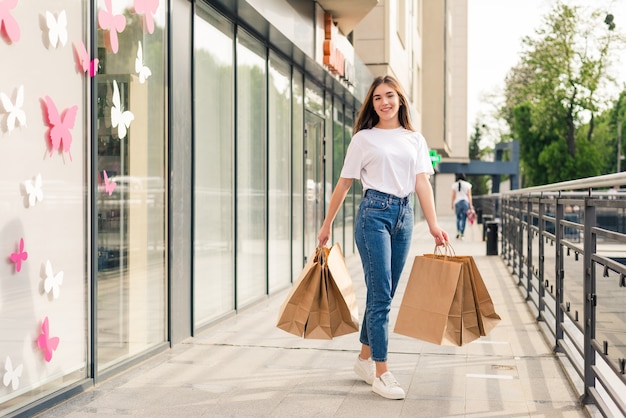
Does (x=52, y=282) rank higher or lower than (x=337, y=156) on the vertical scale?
lower

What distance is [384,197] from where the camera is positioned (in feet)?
16.3

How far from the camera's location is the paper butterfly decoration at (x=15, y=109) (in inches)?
165

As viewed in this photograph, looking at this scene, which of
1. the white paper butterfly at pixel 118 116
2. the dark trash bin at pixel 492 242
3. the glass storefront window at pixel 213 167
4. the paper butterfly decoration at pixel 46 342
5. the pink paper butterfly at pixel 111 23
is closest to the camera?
the paper butterfly decoration at pixel 46 342

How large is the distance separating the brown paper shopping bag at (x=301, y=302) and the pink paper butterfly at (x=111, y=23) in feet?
6.38

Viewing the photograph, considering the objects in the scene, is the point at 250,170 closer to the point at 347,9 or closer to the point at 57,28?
the point at 57,28

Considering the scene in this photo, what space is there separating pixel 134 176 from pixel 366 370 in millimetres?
2098

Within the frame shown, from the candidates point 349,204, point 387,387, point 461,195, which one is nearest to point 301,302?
point 387,387

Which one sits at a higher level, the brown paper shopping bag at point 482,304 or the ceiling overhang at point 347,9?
the ceiling overhang at point 347,9

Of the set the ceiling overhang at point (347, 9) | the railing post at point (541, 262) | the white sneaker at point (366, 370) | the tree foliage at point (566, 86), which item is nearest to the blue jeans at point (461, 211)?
the ceiling overhang at point (347, 9)

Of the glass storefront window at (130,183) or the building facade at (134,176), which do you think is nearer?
the building facade at (134,176)

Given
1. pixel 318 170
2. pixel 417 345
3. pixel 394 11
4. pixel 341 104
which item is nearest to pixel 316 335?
pixel 417 345

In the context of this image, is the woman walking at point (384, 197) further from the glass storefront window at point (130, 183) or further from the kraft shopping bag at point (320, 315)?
the glass storefront window at point (130, 183)

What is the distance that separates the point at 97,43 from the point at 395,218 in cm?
216

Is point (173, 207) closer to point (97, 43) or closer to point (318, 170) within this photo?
point (97, 43)
